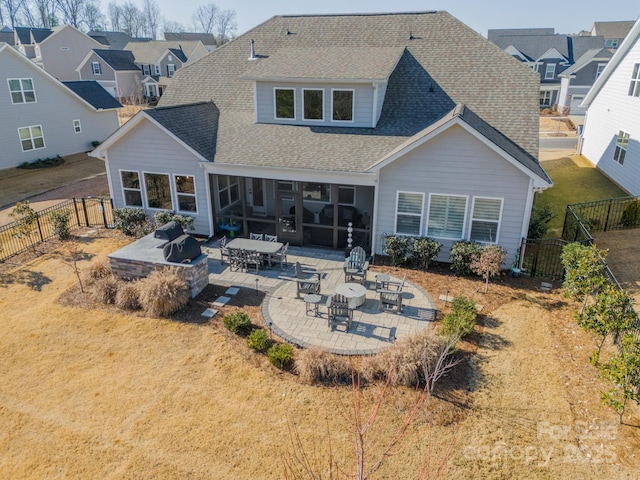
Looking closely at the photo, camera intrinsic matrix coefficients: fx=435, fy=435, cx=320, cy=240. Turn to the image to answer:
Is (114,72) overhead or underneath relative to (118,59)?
underneath

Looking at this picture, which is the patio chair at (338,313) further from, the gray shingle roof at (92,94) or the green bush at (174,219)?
the gray shingle roof at (92,94)

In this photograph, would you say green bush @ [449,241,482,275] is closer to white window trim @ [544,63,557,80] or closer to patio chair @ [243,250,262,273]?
patio chair @ [243,250,262,273]

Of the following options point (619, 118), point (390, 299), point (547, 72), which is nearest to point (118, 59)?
point (547, 72)

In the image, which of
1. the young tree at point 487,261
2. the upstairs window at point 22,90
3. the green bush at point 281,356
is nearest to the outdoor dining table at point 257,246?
the green bush at point 281,356

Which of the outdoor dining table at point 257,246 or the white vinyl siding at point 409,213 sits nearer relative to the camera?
the outdoor dining table at point 257,246

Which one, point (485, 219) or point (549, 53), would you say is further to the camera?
point (549, 53)

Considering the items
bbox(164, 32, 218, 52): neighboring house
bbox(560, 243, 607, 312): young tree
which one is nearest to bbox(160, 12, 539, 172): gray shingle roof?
bbox(560, 243, 607, 312): young tree

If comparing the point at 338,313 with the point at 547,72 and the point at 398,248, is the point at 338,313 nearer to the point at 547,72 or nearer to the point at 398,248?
the point at 398,248
